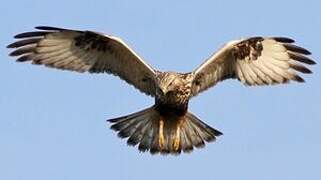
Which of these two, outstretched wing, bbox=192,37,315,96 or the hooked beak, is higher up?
outstretched wing, bbox=192,37,315,96

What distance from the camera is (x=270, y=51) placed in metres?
19.1

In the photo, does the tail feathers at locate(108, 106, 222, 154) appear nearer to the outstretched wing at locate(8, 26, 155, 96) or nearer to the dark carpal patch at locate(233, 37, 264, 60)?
the outstretched wing at locate(8, 26, 155, 96)

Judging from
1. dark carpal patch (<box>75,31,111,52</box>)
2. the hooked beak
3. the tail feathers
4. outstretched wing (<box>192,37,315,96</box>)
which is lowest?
the tail feathers

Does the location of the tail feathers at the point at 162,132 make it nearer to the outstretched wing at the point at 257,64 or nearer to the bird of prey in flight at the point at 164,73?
the bird of prey in flight at the point at 164,73

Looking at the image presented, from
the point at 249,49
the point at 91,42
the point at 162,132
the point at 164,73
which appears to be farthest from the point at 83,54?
the point at 249,49

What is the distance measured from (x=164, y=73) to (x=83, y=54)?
130cm

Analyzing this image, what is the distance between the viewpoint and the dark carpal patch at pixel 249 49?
18844 mm

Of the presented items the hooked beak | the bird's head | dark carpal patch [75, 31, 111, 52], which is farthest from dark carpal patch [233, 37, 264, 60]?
dark carpal patch [75, 31, 111, 52]

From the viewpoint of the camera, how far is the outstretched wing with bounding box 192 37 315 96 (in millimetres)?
18859

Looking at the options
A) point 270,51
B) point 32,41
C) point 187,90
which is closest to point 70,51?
point 32,41

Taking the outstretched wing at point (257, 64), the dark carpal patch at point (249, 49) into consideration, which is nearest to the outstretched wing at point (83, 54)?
the outstretched wing at point (257, 64)

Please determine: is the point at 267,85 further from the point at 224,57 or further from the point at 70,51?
the point at 70,51

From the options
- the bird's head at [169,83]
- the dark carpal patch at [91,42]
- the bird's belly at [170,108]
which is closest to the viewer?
the bird's head at [169,83]

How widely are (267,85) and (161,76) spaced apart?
177cm
